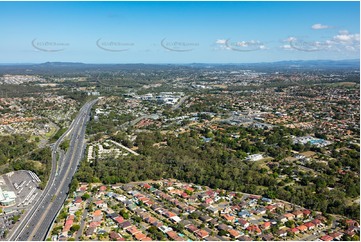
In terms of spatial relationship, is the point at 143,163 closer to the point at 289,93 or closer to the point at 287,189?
the point at 287,189

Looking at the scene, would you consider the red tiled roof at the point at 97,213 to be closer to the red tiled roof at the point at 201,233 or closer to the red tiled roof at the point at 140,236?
the red tiled roof at the point at 140,236

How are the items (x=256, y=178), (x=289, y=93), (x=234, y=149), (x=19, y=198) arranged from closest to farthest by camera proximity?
(x=19, y=198), (x=256, y=178), (x=234, y=149), (x=289, y=93)

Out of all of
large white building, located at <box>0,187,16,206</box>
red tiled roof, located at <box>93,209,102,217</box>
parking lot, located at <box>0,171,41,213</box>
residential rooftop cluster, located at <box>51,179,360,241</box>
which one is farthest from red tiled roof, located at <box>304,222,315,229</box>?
large white building, located at <box>0,187,16,206</box>

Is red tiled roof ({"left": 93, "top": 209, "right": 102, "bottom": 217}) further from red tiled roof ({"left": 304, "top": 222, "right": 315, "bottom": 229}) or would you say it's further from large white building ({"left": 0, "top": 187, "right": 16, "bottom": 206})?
red tiled roof ({"left": 304, "top": 222, "right": 315, "bottom": 229})

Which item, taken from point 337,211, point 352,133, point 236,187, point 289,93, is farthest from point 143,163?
Answer: point 289,93

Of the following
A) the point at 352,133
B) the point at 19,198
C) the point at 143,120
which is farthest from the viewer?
the point at 143,120

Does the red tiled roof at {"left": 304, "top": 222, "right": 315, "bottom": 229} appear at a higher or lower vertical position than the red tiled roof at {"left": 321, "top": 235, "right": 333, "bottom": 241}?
higher

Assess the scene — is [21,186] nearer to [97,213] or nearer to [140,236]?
[97,213]

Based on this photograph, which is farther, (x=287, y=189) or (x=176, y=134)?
(x=176, y=134)
